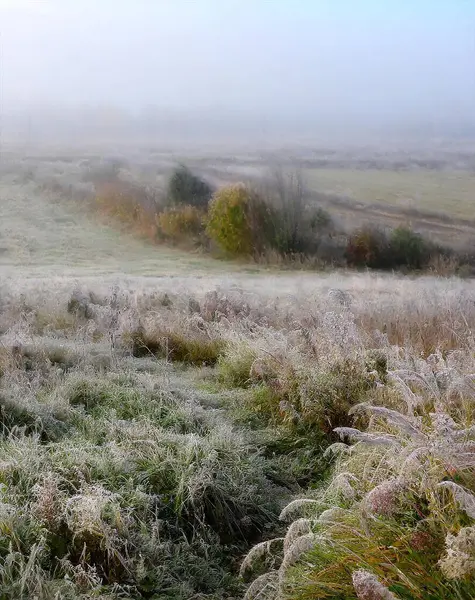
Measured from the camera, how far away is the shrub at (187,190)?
9945mm

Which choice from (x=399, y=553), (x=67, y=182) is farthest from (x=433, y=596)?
(x=67, y=182)

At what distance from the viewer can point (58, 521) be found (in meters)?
3.10

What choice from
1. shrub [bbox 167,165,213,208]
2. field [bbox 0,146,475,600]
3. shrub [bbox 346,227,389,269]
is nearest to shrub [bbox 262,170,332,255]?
shrub [bbox 346,227,389,269]

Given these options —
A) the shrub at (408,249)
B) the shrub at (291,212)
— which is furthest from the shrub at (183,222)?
the shrub at (408,249)

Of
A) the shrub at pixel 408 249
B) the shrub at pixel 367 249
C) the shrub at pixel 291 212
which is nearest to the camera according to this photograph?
the shrub at pixel 408 249

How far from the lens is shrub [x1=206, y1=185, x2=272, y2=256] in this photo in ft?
32.2

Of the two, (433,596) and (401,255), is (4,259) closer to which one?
(401,255)

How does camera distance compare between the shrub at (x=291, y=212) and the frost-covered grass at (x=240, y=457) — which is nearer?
the frost-covered grass at (x=240, y=457)

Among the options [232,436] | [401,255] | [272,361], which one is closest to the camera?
[232,436]

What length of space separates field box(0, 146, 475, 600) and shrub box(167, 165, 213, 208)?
157cm

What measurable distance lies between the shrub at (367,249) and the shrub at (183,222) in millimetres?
2113

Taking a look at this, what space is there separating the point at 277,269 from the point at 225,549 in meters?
6.50

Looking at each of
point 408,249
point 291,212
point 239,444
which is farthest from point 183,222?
point 239,444

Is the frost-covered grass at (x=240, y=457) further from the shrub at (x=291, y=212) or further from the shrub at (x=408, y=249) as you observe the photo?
the shrub at (x=291, y=212)
